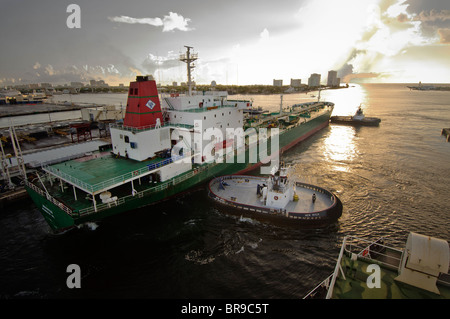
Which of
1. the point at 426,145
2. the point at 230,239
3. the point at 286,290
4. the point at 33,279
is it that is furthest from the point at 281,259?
the point at 426,145

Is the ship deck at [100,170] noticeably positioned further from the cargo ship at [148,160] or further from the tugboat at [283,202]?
the tugboat at [283,202]

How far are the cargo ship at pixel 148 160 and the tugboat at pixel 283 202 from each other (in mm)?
4059

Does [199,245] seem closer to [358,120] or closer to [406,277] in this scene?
[406,277]

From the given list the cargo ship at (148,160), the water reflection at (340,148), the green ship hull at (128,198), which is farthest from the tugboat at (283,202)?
the water reflection at (340,148)

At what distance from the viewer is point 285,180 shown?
56.6ft

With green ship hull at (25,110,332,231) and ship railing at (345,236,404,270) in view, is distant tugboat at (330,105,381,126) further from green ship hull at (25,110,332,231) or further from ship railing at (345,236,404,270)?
ship railing at (345,236,404,270)

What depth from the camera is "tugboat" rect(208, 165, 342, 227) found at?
16562mm

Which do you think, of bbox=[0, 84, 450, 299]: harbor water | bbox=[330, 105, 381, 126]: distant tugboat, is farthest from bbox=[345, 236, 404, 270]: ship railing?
bbox=[330, 105, 381, 126]: distant tugboat

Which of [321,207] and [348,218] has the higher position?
[321,207]

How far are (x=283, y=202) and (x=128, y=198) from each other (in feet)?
37.3

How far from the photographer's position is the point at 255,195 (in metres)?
19.2
